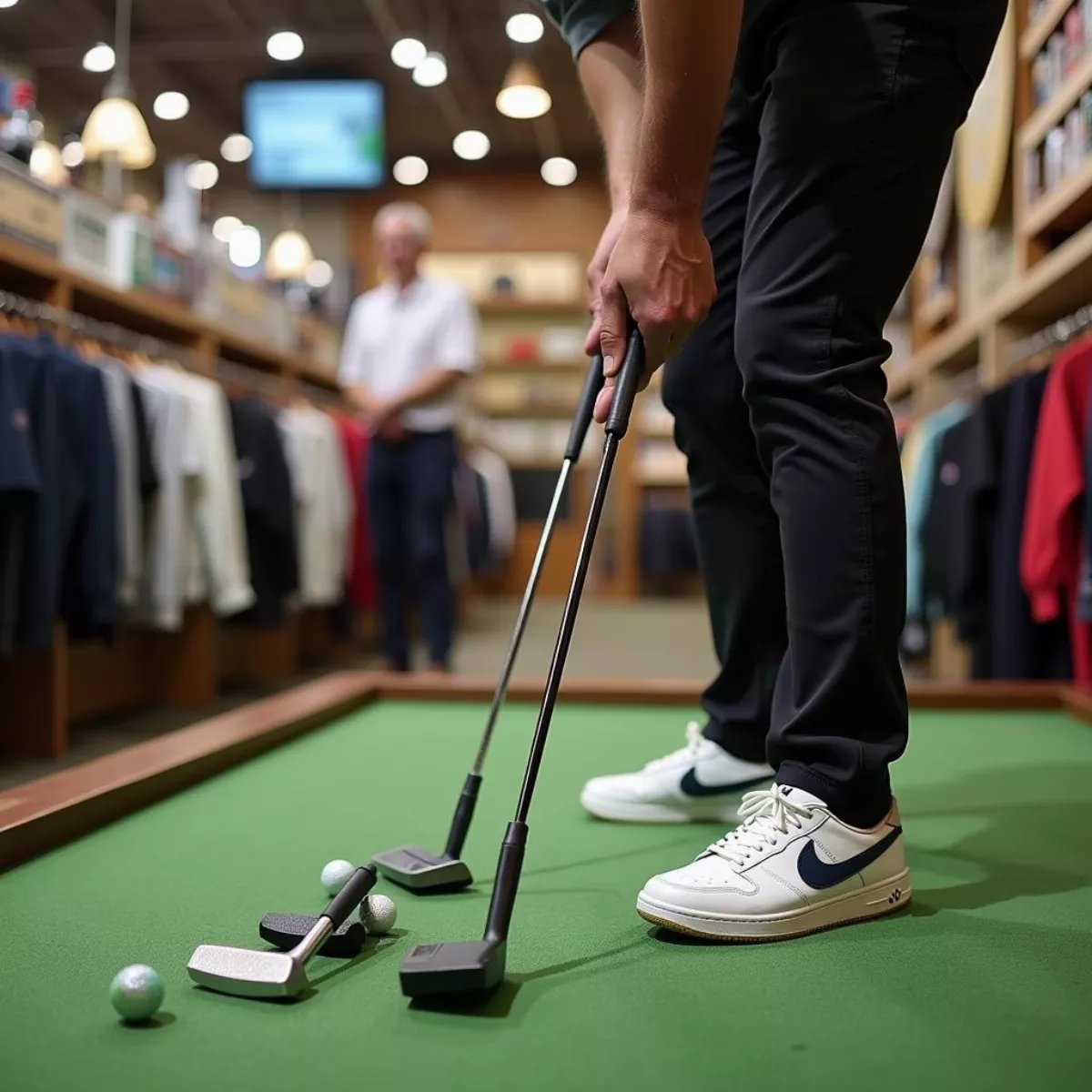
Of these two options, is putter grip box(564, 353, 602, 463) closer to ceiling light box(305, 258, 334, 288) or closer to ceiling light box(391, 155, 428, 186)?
ceiling light box(305, 258, 334, 288)

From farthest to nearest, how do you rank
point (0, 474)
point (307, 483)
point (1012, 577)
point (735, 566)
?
point (307, 483) → point (1012, 577) → point (0, 474) → point (735, 566)

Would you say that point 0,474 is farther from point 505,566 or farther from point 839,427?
point 505,566

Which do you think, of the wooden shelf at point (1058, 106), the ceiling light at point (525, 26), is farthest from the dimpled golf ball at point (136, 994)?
the ceiling light at point (525, 26)

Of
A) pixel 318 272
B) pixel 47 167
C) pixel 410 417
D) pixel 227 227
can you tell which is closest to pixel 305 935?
pixel 410 417

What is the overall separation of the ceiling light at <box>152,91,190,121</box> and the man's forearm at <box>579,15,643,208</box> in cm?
760

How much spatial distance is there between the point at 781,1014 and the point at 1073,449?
1911 millimetres

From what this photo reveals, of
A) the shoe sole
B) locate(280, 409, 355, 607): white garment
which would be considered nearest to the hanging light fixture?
locate(280, 409, 355, 607): white garment

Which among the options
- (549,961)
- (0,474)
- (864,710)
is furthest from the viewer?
(0,474)

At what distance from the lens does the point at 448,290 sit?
3748mm

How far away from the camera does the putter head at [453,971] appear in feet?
2.46

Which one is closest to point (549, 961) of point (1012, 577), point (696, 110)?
point (696, 110)

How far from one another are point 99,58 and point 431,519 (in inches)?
208

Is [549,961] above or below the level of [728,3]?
below

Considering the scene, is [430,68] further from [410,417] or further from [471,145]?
[410,417]
